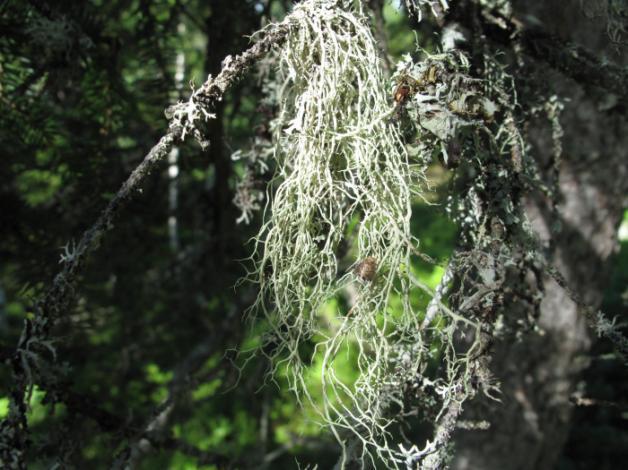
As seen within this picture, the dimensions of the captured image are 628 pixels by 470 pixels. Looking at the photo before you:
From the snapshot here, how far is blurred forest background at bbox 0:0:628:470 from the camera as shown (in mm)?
1245

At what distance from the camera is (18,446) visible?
75 cm

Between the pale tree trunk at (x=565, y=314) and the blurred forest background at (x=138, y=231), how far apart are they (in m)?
0.13

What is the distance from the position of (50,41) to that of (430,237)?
6.69ft

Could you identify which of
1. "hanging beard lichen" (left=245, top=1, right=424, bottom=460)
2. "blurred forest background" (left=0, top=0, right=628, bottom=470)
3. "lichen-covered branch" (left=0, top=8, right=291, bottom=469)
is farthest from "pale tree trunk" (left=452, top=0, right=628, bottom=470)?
"lichen-covered branch" (left=0, top=8, right=291, bottom=469)

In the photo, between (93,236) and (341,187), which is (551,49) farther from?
(93,236)

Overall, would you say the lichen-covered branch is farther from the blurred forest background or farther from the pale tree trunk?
the pale tree trunk

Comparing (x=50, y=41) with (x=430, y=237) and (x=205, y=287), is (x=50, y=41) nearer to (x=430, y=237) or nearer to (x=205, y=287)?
(x=205, y=287)

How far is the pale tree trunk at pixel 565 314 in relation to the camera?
64.9 inches

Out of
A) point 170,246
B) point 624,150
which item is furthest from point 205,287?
point 624,150

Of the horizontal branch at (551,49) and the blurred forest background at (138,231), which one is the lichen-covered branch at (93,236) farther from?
the horizontal branch at (551,49)

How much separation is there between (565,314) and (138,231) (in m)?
1.26

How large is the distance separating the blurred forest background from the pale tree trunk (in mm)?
131

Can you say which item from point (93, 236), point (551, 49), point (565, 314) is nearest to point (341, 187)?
point (93, 236)

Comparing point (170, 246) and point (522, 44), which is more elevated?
point (522, 44)
